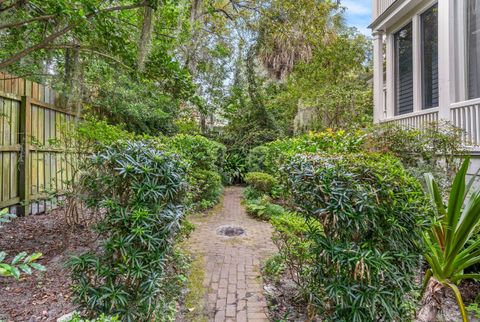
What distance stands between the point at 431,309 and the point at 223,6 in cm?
1230

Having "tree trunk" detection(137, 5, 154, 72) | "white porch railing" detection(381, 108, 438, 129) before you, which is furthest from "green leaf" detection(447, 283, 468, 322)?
"tree trunk" detection(137, 5, 154, 72)

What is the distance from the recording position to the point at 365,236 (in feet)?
6.85

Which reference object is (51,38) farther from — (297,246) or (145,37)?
(297,246)

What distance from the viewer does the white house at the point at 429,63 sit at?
180 inches

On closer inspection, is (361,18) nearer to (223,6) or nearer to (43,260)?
(223,6)

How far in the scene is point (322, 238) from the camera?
2.19 metres

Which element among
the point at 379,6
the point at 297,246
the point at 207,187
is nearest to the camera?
the point at 297,246

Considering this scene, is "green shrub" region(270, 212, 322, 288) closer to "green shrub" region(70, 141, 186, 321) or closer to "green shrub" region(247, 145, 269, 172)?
"green shrub" region(70, 141, 186, 321)

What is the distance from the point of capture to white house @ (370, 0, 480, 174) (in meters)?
4.57

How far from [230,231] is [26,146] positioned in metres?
3.82

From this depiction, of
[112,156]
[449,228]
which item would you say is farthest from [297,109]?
[112,156]

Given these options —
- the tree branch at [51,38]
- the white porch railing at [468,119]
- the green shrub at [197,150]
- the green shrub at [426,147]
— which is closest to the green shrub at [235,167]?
the green shrub at [197,150]

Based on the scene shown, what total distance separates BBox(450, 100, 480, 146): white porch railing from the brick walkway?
3.28 metres

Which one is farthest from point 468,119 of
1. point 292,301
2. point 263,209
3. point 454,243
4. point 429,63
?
point 263,209
